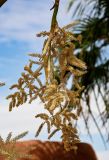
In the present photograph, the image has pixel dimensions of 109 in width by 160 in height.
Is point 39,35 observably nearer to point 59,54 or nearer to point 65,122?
point 59,54

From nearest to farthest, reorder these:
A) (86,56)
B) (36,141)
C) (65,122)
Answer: (65,122) → (36,141) → (86,56)

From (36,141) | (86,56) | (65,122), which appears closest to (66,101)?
(65,122)

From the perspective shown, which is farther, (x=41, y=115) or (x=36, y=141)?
(x=36, y=141)

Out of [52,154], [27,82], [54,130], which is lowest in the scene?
[54,130]

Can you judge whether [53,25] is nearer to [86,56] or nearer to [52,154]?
[52,154]

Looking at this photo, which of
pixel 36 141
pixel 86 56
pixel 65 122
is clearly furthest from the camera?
pixel 86 56

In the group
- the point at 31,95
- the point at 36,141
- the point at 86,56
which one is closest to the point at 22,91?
the point at 31,95

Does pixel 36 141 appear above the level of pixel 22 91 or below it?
above
